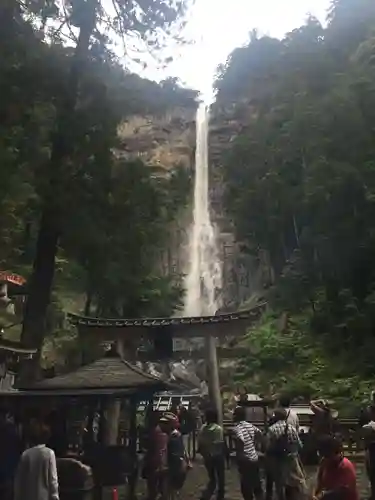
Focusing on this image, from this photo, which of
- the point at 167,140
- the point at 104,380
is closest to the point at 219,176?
the point at 167,140

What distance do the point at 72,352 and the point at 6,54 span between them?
13.6 m

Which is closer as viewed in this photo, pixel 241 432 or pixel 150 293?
pixel 241 432

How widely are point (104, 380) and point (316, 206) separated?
56.8 ft

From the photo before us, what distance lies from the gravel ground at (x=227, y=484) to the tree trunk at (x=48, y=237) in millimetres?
3222

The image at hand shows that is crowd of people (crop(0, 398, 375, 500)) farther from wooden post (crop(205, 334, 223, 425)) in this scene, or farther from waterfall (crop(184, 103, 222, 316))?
waterfall (crop(184, 103, 222, 316))

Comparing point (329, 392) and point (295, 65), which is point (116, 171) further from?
point (295, 65)

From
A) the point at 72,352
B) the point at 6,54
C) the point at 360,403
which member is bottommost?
the point at 360,403

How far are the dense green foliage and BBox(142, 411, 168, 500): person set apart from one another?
3.87 m

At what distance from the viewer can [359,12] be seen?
101ft

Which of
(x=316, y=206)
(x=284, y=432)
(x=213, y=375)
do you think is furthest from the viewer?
(x=316, y=206)

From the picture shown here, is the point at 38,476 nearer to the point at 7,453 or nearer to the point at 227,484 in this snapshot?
the point at 7,453

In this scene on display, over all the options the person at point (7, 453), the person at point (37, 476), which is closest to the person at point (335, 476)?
the person at point (37, 476)

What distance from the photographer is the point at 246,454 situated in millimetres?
8117

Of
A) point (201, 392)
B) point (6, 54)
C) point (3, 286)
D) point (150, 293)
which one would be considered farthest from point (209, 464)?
point (150, 293)
